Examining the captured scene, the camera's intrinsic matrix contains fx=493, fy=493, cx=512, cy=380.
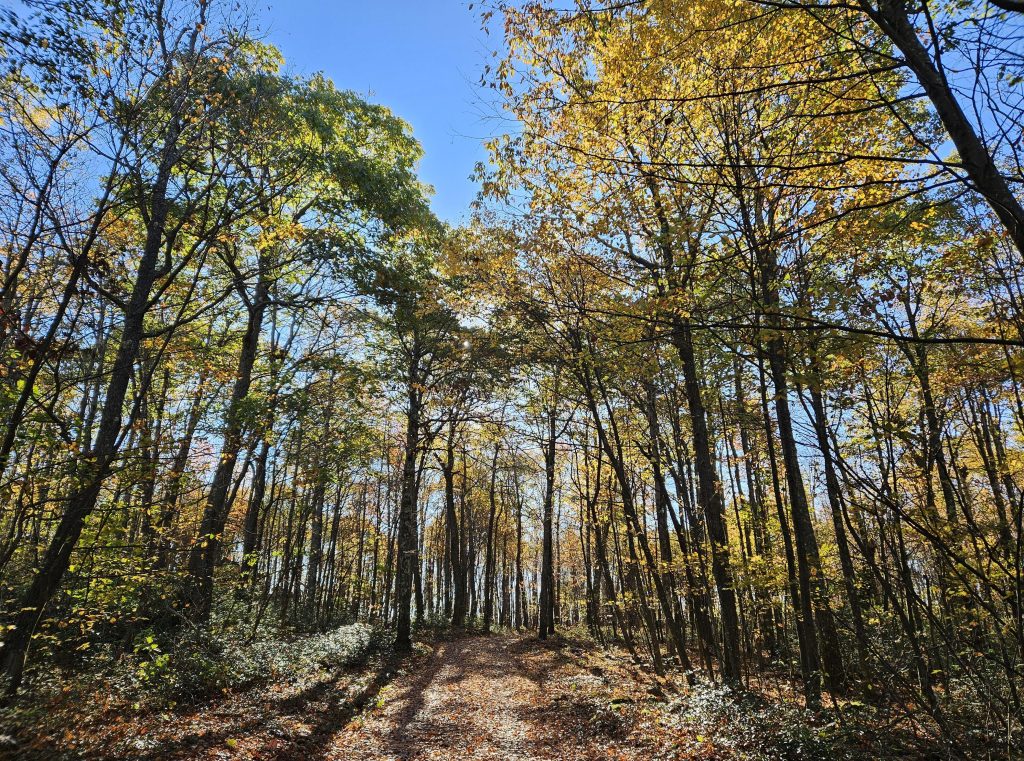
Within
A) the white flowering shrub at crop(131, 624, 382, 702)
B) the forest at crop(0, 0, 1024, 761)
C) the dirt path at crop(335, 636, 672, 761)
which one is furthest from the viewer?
the white flowering shrub at crop(131, 624, 382, 702)

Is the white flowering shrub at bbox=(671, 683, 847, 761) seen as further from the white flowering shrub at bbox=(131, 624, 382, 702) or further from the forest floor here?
the white flowering shrub at bbox=(131, 624, 382, 702)

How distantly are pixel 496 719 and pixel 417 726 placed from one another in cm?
141

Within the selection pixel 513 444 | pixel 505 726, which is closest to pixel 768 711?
pixel 505 726

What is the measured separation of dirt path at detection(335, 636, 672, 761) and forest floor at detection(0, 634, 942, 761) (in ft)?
0.08

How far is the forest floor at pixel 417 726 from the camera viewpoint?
5.39 meters

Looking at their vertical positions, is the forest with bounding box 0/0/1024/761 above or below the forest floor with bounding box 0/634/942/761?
above

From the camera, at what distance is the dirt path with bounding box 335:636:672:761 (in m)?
6.68

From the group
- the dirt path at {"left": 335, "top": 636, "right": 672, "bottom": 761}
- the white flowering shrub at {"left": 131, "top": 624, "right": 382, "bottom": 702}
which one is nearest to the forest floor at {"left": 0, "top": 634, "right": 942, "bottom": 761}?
the dirt path at {"left": 335, "top": 636, "right": 672, "bottom": 761}

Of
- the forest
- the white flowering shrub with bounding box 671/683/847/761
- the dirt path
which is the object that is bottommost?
the dirt path

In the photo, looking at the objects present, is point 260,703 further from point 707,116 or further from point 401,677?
point 707,116

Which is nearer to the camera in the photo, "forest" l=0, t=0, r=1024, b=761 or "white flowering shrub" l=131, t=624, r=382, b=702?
"forest" l=0, t=0, r=1024, b=761

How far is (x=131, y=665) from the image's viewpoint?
7.81m

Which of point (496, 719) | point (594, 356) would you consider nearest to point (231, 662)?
point (496, 719)

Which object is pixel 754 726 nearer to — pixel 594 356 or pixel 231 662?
pixel 594 356
